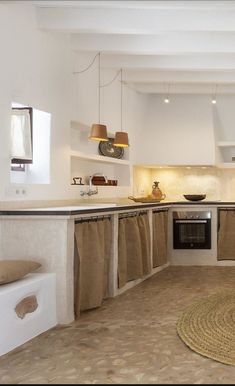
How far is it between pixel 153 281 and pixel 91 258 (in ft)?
6.21

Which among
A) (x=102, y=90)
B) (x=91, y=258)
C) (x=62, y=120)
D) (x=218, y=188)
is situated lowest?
(x=91, y=258)

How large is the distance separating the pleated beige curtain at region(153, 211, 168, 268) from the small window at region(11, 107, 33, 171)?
2393 millimetres

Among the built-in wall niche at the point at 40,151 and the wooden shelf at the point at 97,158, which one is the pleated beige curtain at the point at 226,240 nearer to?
the wooden shelf at the point at 97,158

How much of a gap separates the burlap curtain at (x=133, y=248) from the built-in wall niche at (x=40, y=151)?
97 centimetres

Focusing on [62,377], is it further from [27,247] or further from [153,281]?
[153,281]

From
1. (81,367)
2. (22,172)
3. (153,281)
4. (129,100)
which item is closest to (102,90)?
(129,100)

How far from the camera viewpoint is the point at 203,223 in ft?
25.5

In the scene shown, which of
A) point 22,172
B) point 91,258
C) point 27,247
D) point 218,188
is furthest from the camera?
point 218,188

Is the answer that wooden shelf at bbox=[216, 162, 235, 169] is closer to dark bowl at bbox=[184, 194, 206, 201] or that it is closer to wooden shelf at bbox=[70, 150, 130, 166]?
dark bowl at bbox=[184, 194, 206, 201]

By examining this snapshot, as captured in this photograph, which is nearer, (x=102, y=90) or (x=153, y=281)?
(x=153, y=281)

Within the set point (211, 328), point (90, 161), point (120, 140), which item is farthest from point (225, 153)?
point (211, 328)

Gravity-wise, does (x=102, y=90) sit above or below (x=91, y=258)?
above

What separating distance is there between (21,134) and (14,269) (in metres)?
1.76

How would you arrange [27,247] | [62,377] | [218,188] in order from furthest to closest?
[218,188]
[27,247]
[62,377]
